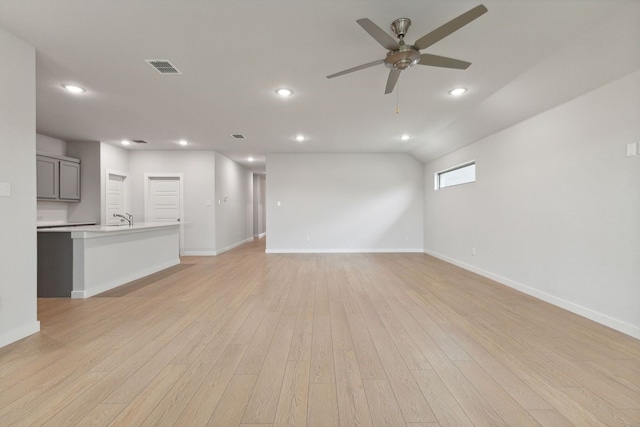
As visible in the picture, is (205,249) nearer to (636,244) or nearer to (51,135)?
(51,135)

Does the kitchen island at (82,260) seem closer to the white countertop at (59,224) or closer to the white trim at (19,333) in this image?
the white trim at (19,333)

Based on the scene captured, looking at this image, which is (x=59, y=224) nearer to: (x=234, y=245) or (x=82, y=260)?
(x=82, y=260)

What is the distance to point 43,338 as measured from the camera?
8.07 ft

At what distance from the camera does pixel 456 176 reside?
5.96m

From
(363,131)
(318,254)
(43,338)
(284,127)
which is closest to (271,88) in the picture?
(284,127)

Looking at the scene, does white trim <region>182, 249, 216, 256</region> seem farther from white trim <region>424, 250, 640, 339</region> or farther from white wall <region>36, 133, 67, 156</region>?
white trim <region>424, 250, 640, 339</region>

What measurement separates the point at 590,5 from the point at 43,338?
5.06 metres

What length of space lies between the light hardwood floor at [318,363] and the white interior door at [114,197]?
3.38 m

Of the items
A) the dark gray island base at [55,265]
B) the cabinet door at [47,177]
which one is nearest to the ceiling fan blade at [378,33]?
the dark gray island base at [55,265]

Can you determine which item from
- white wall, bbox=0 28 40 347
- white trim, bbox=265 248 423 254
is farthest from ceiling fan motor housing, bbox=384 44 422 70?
white trim, bbox=265 248 423 254

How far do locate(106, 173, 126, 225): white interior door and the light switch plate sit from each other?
439 centimetres

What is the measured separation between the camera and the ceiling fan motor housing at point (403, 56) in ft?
7.04

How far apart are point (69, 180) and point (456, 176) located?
7932 mm

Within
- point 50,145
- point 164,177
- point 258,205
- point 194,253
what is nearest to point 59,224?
point 50,145
